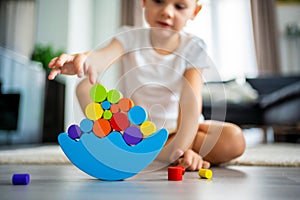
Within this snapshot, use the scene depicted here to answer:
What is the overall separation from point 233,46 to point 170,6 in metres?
3.30

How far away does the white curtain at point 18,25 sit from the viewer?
2.57 m

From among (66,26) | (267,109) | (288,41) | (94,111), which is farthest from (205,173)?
(288,41)

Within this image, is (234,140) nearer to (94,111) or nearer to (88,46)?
(94,111)

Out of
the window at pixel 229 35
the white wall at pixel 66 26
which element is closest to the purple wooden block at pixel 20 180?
the white wall at pixel 66 26

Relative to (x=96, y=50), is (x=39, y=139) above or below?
below

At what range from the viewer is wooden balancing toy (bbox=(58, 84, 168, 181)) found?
1.67 ft

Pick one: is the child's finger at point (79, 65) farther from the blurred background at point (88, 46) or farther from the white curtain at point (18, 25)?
the white curtain at point (18, 25)

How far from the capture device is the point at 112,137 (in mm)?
507

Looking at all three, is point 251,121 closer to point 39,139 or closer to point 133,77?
point 39,139

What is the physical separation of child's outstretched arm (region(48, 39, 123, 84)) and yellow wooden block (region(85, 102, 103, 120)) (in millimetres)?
67

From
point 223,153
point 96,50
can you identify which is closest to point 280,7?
point 223,153

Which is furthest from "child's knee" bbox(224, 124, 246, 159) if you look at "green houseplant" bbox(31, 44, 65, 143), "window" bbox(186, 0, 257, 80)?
"window" bbox(186, 0, 257, 80)

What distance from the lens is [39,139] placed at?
8.21ft

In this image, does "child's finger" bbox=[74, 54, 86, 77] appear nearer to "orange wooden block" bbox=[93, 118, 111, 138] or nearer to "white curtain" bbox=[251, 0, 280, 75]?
"orange wooden block" bbox=[93, 118, 111, 138]
